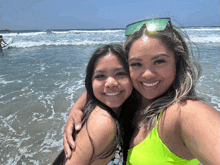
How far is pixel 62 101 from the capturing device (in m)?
5.63

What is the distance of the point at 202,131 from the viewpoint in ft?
3.81

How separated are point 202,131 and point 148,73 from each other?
29.1 inches

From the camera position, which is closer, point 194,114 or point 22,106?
point 194,114

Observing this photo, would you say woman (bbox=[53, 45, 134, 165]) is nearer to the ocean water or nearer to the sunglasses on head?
the sunglasses on head

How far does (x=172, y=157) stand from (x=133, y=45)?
124 centimetres

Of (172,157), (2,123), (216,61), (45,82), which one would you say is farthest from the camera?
(216,61)

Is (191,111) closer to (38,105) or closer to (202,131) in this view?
(202,131)

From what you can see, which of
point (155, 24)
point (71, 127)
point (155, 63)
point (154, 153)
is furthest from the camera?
point (71, 127)

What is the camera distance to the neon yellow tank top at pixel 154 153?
145 cm

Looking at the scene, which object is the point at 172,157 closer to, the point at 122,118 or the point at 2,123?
the point at 122,118

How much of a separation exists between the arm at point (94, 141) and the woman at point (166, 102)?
0.78ft

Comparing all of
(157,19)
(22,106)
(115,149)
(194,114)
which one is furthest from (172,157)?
(22,106)

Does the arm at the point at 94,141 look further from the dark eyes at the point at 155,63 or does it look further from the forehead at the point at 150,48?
the forehead at the point at 150,48

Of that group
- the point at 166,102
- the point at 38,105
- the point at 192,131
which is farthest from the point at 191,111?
the point at 38,105
